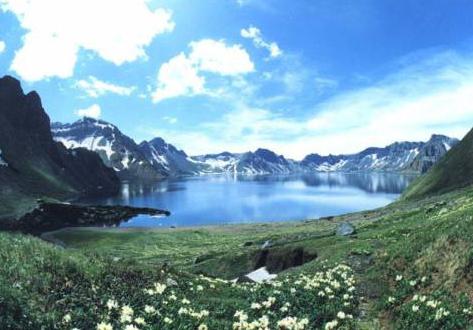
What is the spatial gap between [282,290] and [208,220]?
16340 cm

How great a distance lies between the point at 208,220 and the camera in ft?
594

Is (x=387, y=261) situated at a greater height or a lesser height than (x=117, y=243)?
greater

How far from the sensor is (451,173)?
5979 inches

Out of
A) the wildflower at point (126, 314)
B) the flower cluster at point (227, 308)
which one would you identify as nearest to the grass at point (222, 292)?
the flower cluster at point (227, 308)

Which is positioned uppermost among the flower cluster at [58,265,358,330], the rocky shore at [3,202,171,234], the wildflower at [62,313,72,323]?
the wildflower at [62,313,72,323]

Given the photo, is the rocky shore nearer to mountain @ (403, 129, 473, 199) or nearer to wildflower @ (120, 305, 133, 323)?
mountain @ (403, 129, 473, 199)

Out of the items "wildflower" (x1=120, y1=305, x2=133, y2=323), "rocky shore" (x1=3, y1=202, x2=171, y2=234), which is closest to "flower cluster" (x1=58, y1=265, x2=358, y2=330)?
"wildflower" (x1=120, y1=305, x2=133, y2=323)

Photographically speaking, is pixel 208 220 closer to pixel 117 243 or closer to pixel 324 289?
pixel 117 243

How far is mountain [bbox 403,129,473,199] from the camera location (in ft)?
465

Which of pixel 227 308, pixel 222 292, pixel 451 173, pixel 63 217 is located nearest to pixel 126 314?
pixel 227 308

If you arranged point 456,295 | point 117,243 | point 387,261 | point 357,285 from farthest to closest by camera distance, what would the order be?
point 117,243 → point 387,261 → point 357,285 → point 456,295

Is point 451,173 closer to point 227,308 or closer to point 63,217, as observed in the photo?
point 63,217

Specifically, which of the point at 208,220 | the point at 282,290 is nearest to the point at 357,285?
the point at 282,290

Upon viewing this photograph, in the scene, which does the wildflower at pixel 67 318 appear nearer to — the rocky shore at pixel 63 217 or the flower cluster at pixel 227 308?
the flower cluster at pixel 227 308
